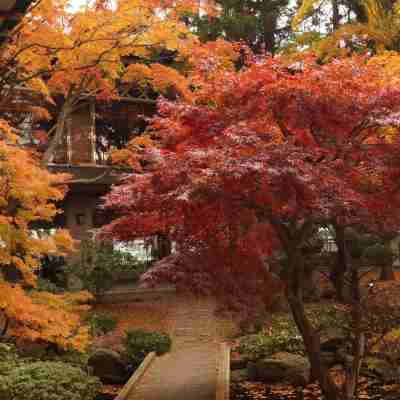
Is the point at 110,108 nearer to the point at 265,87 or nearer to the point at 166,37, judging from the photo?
the point at 166,37

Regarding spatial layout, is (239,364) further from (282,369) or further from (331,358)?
(331,358)

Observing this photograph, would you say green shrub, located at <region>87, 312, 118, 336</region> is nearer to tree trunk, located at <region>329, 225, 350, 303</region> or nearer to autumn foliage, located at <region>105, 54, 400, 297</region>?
autumn foliage, located at <region>105, 54, 400, 297</region>

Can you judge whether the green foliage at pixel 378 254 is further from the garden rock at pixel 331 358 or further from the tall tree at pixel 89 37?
the tall tree at pixel 89 37

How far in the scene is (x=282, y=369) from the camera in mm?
11555

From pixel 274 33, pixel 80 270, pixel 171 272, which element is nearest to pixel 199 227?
pixel 171 272

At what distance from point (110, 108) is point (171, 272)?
16399mm

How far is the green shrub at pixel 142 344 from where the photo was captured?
1267 centimetres

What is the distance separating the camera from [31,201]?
994 cm

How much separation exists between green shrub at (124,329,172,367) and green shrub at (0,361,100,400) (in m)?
3.15

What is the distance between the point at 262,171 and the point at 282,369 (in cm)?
629

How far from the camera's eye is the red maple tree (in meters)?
6.77

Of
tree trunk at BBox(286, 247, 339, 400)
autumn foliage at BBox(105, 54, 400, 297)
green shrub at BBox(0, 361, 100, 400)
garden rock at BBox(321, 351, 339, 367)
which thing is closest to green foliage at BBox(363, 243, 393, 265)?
garden rock at BBox(321, 351, 339, 367)

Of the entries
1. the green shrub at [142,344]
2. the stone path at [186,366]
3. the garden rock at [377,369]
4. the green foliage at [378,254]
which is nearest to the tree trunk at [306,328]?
the stone path at [186,366]

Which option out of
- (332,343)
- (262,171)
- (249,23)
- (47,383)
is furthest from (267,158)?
(249,23)
